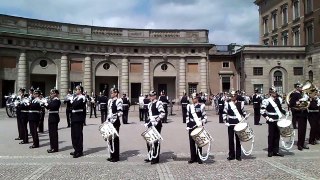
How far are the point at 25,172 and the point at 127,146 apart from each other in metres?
4.70

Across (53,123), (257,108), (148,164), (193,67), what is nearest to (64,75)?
(193,67)

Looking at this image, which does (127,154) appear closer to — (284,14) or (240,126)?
(240,126)

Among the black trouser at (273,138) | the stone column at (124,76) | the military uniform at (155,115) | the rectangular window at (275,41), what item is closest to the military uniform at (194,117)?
the military uniform at (155,115)

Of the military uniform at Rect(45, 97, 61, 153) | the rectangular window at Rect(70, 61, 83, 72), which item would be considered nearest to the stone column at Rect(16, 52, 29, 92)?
the rectangular window at Rect(70, 61, 83, 72)

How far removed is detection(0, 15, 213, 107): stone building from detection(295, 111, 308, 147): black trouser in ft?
98.3

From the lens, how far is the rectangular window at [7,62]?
3584 centimetres

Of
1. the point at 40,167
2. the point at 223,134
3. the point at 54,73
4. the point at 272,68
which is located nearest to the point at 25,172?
the point at 40,167

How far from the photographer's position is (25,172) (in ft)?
29.7

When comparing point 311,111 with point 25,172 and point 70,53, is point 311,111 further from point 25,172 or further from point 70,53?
point 70,53

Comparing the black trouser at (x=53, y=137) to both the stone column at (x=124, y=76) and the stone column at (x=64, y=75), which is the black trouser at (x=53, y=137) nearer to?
the stone column at (x=64, y=75)

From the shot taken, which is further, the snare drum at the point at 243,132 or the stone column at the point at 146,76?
the stone column at the point at 146,76

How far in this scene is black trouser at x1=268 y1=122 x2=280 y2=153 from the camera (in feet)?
36.8

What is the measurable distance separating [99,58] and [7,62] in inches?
384

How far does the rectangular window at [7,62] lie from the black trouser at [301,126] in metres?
30.1
